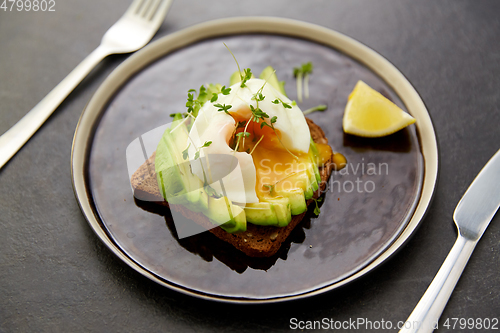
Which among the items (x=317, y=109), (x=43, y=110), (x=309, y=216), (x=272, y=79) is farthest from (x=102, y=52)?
(x=309, y=216)

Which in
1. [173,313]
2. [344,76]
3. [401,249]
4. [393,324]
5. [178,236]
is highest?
[344,76]

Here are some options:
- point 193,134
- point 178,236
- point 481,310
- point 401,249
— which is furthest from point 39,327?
point 481,310

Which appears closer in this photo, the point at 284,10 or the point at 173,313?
the point at 173,313

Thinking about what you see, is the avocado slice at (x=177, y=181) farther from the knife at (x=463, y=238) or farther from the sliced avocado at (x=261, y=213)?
the knife at (x=463, y=238)

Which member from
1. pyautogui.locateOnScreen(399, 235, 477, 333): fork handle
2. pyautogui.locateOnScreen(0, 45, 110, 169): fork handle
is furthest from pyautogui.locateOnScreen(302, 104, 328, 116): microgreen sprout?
pyautogui.locateOnScreen(0, 45, 110, 169): fork handle

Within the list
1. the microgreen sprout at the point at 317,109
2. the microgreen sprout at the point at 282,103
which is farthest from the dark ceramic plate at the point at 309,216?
the microgreen sprout at the point at 282,103

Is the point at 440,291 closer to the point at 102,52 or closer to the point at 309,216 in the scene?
the point at 309,216

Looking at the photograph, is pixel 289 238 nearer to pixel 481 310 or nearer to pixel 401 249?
pixel 401 249
